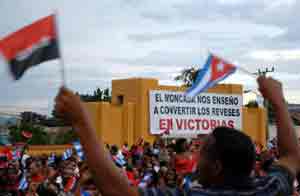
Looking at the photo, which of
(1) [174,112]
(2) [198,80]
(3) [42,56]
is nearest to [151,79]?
(1) [174,112]

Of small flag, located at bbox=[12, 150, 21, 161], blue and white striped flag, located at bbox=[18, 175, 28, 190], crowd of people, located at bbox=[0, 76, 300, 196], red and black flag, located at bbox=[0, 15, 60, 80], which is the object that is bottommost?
blue and white striped flag, located at bbox=[18, 175, 28, 190]

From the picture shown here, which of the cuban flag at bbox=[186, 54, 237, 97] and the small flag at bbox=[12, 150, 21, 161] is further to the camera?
the small flag at bbox=[12, 150, 21, 161]

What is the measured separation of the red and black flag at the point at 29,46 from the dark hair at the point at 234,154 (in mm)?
1009

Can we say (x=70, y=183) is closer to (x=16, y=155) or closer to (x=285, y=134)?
(x=16, y=155)

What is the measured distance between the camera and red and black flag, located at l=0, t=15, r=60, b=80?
3.00 m

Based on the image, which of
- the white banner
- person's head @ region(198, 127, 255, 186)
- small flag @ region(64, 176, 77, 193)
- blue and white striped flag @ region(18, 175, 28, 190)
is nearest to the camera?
person's head @ region(198, 127, 255, 186)

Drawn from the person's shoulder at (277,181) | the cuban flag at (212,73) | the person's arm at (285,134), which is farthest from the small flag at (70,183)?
the person's shoulder at (277,181)

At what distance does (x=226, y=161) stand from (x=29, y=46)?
1.21 metres

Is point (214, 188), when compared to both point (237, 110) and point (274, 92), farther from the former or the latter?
point (237, 110)

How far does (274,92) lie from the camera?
289 centimetres

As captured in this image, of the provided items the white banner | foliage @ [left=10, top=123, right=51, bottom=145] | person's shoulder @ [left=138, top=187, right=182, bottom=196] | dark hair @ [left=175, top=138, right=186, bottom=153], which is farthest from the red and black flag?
foliage @ [left=10, top=123, right=51, bottom=145]

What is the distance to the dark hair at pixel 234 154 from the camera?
93.9 inches

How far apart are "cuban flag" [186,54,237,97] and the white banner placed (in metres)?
19.5

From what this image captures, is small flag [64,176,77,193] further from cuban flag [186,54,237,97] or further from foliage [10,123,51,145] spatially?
foliage [10,123,51,145]
